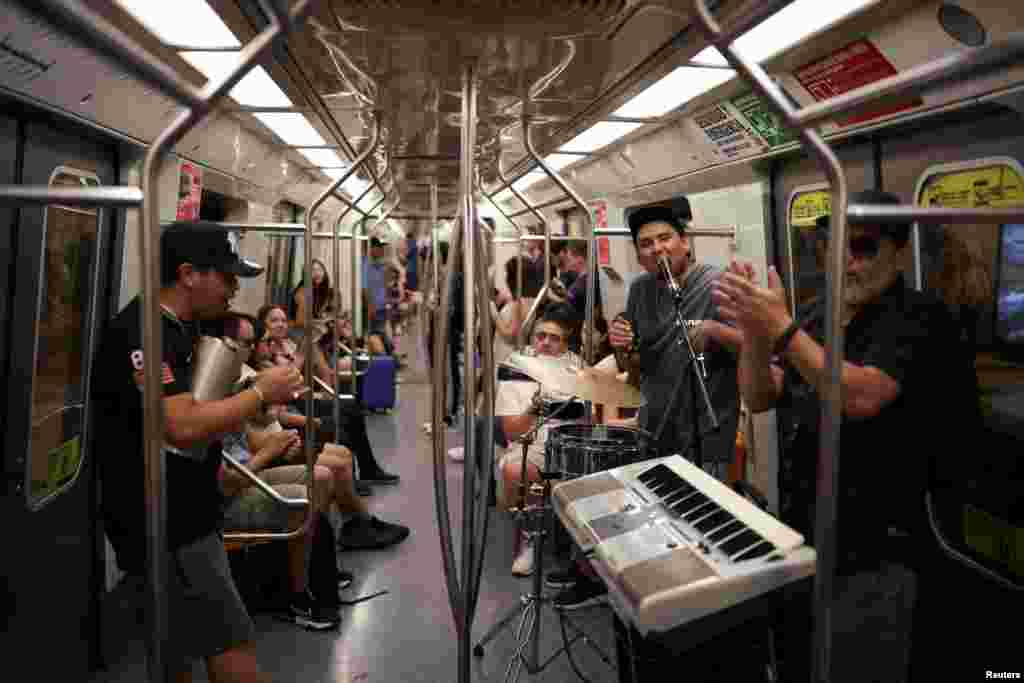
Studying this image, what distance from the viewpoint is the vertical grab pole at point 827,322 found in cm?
103

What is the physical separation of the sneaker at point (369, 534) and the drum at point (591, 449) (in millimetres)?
1981

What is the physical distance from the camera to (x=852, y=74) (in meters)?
2.54

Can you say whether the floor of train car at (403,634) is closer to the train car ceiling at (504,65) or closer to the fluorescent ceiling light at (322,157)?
the train car ceiling at (504,65)

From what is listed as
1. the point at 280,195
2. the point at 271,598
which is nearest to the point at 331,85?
the point at 271,598

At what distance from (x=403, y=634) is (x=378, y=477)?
91.2 inches

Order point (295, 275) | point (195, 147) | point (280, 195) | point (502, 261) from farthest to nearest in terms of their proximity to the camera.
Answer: point (502, 261)
point (295, 275)
point (280, 195)
point (195, 147)

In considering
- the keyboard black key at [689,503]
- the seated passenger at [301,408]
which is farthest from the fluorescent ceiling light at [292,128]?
the keyboard black key at [689,503]

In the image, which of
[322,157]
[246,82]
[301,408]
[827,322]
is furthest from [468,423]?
[322,157]

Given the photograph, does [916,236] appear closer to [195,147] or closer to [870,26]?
[870,26]

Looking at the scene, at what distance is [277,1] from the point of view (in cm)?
98

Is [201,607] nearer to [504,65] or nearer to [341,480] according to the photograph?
[504,65]

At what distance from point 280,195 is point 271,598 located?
3652 millimetres

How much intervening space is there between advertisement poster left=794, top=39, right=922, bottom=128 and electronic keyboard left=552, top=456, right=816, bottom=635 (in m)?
1.60

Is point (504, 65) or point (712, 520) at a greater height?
point (504, 65)
